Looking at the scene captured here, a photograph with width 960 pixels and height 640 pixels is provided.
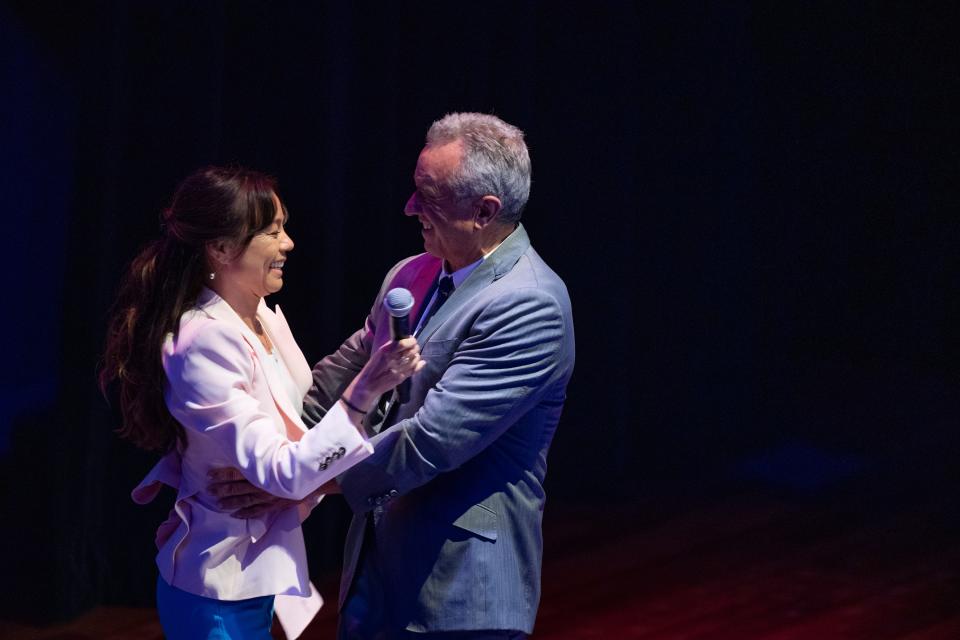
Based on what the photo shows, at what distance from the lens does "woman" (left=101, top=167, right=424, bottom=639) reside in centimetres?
199

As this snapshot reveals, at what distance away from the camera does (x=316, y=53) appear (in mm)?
4137

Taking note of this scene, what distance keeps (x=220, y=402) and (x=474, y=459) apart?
496 mm

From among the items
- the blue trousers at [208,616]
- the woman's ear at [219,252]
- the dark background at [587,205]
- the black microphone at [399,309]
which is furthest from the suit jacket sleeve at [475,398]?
the dark background at [587,205]

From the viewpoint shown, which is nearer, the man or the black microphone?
the black microphone

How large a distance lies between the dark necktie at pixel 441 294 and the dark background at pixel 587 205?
184 cm

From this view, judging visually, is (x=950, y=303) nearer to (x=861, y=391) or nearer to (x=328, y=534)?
(x=861, y=391)

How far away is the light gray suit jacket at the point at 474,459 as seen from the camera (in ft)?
6.81

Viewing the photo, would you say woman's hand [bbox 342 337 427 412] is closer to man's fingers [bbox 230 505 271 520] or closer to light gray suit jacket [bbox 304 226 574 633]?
light gray suit jacket [bbox 304 226 574 633]

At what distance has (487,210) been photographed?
2.26m

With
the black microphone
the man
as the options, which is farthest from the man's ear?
the black microphone

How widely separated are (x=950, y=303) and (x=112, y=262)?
218 inches

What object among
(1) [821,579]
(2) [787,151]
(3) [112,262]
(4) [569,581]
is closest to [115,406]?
(3) [112,262]

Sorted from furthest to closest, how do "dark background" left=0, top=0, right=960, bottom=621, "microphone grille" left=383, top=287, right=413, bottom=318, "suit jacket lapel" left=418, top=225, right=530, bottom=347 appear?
"dark background" left=0, top=0, right=960, bottom=621 → "suit jacket lapel" left=418, top=225, right=530, bottom=347 → "microphone grille" left=383, top=287, right=413, bottom=318

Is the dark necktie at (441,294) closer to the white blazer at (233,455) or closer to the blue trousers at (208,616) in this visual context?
the white blazer at (233,455)
